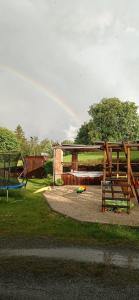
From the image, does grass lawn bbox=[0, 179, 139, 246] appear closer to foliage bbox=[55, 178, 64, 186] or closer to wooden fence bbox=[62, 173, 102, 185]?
foliage bbox=[55, 178, 64, 186]

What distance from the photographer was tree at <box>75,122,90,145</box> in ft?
293

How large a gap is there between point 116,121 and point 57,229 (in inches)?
3043

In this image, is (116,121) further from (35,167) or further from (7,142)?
(35,167)

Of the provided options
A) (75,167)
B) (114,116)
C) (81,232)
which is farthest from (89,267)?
(114,116)

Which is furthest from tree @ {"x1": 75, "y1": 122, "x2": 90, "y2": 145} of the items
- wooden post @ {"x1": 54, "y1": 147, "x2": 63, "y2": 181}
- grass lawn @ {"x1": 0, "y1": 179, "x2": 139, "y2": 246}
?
grass lawn @ {"x1": 0, "y1": 179, "x2": 139, "y2": 246}

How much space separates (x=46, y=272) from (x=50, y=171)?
29.3 m

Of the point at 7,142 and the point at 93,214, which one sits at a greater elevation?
the point at 7,142

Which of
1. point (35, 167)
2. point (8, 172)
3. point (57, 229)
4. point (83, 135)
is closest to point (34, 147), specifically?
point (83, 135)

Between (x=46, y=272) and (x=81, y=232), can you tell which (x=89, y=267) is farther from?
(x=81, y=232)

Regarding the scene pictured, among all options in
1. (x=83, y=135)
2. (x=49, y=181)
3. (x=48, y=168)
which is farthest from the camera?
(x=83, y=135)

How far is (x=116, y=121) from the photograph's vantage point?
8619 cm

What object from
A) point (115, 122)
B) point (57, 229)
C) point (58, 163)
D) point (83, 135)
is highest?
point (115, 122)

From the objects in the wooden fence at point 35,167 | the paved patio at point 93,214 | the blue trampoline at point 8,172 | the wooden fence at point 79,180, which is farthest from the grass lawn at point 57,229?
the wooden fence at point 35,167

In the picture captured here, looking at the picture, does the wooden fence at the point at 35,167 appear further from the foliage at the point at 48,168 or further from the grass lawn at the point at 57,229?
the grass lawn at the point at 57,229
